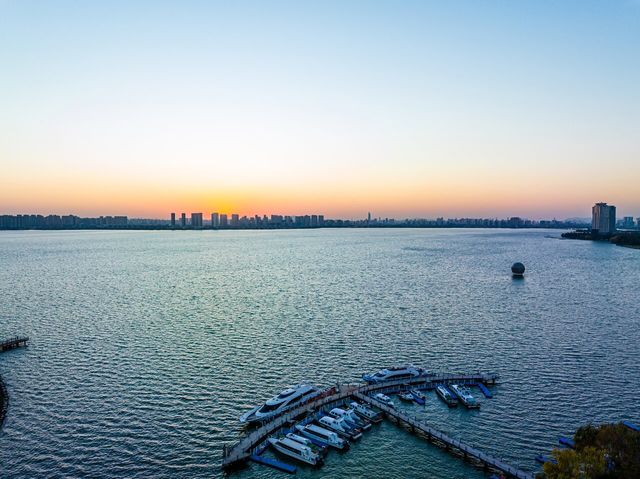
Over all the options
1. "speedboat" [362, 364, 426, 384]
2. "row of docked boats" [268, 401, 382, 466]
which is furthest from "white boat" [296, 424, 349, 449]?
"speedboat" [362, 364, 426, 384]

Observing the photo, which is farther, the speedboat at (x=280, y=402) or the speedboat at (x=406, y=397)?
the speedboat at (x=406, y=397)

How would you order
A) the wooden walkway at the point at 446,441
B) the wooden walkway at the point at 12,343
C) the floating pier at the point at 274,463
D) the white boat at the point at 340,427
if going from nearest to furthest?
the wooden walkway at the point at 446,441
the floating pier at the point at 274,463
the white boat at the point at 340,427
the wooden walkway at the point at 12,343

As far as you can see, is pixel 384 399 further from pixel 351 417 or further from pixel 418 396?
pixel 351 417

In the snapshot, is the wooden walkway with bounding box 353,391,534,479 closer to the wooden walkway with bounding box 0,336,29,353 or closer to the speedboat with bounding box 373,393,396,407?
the speedboat with bounding box 373,393,396,407

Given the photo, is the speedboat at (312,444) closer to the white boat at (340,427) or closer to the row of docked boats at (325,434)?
the row of docked boats at (325,434)

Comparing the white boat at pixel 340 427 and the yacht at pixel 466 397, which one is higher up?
the yacht at pixel 466 397

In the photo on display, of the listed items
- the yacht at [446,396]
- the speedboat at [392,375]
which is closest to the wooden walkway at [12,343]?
the speedboat at [392,375]

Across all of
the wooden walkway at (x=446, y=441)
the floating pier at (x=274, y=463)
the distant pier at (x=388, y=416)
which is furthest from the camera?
the distant pier at (x=388, y=416)
